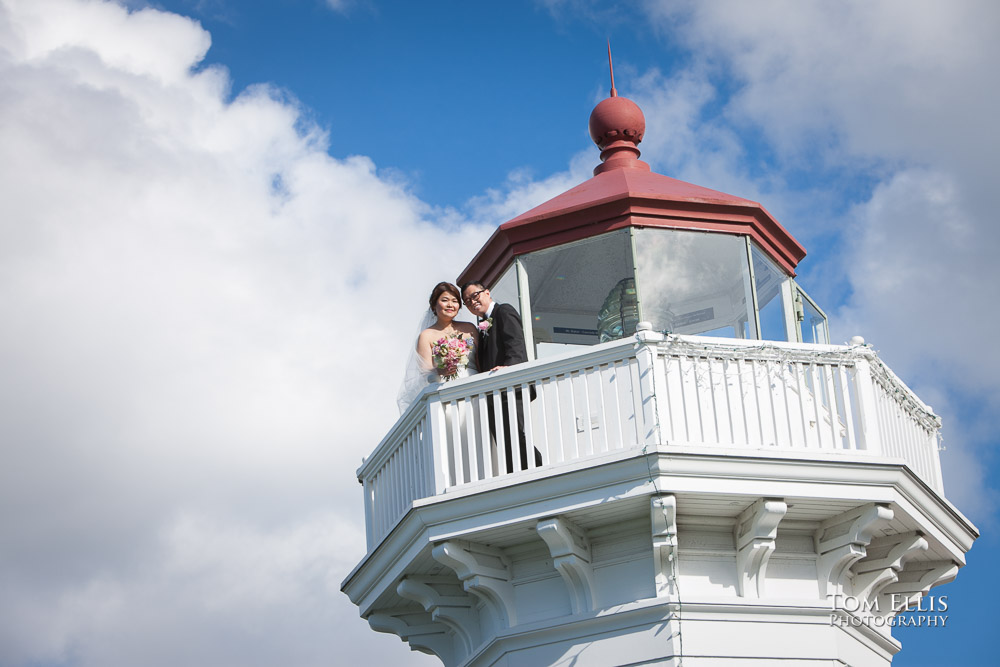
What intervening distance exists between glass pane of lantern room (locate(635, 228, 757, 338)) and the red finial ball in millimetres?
1874

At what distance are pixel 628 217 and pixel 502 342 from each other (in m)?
1.53

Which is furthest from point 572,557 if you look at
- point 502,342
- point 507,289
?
point 507,289

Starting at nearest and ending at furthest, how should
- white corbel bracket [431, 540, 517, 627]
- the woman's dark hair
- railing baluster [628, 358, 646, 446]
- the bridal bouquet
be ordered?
railing baluster [628, 358, 646, 446] → white corbel bracket [431, 540, 517, 627] → the bridal bouquet → the woman's dark hair

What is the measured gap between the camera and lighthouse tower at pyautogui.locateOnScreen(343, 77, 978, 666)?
1054cm

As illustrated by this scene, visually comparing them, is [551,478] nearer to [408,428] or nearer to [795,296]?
[408,428]

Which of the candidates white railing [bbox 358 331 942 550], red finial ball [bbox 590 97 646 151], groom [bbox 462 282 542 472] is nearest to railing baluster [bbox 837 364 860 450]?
white railing [bbox 358 331 942 550]

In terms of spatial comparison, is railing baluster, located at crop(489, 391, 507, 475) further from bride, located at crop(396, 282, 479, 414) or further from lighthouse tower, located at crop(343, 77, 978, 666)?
bride, located at crop(396, 282, 479, 414)

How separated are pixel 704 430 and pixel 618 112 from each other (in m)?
4.26

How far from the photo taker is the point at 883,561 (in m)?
11.5

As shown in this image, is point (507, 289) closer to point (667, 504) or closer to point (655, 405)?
point (655, 405)

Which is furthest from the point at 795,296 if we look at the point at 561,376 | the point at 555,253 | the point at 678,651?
the point at 678,651

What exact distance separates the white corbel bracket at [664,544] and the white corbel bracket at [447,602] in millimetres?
1823

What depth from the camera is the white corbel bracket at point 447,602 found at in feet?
38.4

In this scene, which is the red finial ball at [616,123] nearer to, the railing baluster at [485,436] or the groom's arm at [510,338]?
the groom's arm at [510,338]
